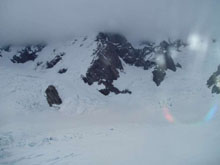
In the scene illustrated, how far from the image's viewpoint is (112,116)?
1086 inches

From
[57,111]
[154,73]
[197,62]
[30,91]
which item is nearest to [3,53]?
[30,91]

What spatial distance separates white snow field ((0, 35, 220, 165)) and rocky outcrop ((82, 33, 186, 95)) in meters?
1.51

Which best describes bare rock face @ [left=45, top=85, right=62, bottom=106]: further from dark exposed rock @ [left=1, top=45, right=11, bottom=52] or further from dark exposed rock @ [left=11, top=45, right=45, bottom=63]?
dark exposed rock @ [left=1, top=45, right=11, bottom=52]

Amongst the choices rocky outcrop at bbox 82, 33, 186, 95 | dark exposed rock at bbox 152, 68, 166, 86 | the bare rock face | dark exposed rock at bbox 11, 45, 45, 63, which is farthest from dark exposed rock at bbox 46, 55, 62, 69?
dark exposed rock at bbox 152, 68, 166, 86

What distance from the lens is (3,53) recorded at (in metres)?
58.8

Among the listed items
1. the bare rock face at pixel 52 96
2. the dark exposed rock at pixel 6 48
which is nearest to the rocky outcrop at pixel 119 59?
the bare rock face at pixel 52 96

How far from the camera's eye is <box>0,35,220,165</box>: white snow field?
1310cm

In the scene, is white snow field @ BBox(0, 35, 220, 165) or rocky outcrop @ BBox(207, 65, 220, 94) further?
rocky outcrop @ BBox(207, 65, 220, 94)

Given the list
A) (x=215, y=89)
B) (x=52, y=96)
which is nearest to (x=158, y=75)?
(x=215, y=89)

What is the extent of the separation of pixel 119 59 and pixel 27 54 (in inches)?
1163

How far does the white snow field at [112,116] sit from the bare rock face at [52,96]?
37.6 inches

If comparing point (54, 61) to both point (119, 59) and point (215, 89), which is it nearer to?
point (119, 59)

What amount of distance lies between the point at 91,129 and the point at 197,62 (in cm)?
3407

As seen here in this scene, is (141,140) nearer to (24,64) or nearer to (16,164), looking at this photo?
(16,164)
